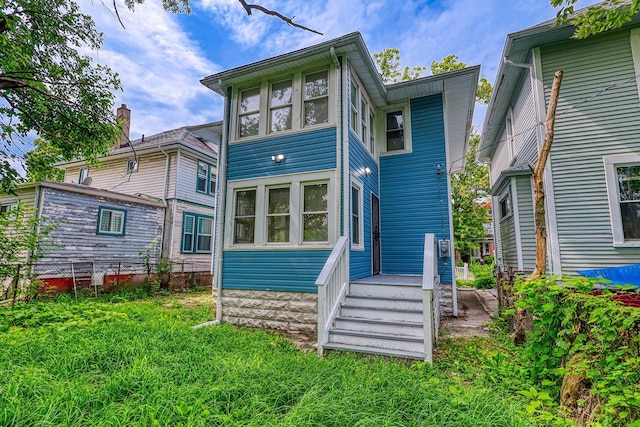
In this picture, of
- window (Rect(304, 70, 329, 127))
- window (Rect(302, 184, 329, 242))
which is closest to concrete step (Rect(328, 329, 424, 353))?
window (Rect(302, 184, 329, 242))

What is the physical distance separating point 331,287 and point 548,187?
5.01 m

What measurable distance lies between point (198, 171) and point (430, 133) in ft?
34.4

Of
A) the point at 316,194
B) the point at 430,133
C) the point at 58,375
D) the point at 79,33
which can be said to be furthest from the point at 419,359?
the point at 79,33

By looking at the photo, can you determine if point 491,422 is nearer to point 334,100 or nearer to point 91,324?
point 334,100

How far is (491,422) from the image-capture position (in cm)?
234

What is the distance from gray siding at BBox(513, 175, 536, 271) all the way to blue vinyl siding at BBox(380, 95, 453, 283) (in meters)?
1.67

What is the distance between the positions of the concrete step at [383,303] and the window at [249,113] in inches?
167

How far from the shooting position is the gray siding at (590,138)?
227 inches

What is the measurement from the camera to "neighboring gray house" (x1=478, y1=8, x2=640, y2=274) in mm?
5695

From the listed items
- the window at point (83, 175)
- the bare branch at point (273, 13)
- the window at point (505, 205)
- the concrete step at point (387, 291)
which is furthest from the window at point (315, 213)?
the window at point (83, 175)

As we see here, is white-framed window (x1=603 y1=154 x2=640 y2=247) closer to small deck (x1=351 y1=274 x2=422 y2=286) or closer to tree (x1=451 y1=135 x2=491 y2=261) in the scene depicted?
small deck (x1=351 y1=274 x2=422 y2=286)

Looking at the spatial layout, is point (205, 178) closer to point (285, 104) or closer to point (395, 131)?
point (285, 104)

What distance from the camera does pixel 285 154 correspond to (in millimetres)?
6258

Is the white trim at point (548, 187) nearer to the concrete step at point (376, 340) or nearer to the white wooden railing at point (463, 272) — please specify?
the concrete step at point (376, 340)
